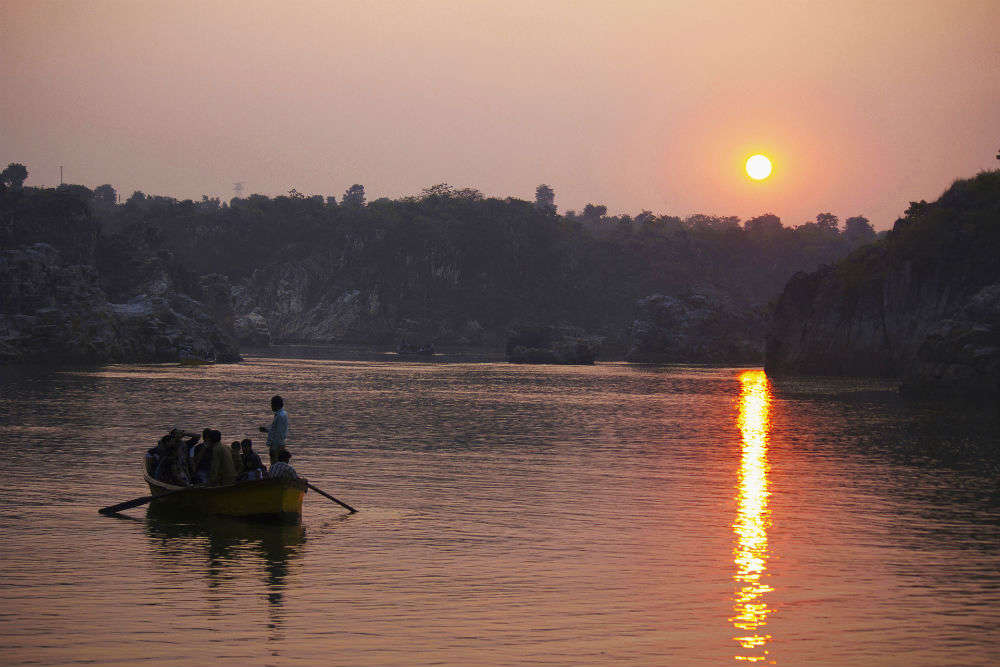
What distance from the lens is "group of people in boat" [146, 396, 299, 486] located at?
90.8 ft

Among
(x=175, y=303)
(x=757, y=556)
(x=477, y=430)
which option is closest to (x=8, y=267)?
(x=175, y=303)

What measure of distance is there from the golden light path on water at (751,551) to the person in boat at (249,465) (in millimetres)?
11917

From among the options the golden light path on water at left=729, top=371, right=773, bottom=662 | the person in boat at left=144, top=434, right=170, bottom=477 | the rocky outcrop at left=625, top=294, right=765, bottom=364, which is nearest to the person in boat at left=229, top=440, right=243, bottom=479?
the person in boat at left=144, top=434, right=170, bottom=477

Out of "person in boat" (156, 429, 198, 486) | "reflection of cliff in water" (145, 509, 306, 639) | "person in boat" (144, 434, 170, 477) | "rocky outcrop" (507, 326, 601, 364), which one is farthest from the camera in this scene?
"rocky outcrop" (507, 326, 601, 364)

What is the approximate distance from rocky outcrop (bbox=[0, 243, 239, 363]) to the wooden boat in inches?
4211

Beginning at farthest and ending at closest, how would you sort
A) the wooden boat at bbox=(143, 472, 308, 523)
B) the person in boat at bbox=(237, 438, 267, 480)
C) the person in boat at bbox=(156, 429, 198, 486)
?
the person in boat at bbox=(156, 429, 198, 486)
the person in boat at bbox=(237, 438, 267, 480)
the wooden boat at bbox=(143, 472, 308, 523)

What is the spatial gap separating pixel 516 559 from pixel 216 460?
343 inches

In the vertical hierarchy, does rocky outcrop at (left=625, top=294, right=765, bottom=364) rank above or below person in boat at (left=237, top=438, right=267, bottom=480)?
above

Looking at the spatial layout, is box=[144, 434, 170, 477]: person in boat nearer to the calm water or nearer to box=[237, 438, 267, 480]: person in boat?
the calm water

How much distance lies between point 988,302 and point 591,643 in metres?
85.1

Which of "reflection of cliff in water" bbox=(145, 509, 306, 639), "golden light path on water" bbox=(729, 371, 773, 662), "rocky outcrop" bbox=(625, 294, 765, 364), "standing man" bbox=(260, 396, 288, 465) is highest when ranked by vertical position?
"rocky outcrop" bbox=(625, 294, 765, 364)

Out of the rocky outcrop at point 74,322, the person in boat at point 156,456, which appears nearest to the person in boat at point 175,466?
the person in boat at point 156,456

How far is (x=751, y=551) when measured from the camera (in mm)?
25234

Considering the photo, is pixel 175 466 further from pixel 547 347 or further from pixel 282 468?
pixel 547 347
